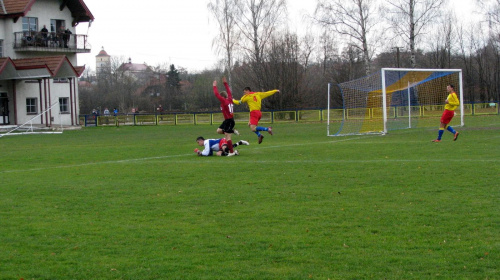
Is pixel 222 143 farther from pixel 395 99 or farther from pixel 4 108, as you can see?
pixel 4 108

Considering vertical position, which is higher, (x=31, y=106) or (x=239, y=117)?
(x=31, y=106)

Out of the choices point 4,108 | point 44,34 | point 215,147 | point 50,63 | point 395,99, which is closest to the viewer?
point 215,147

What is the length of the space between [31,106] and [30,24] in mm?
6786

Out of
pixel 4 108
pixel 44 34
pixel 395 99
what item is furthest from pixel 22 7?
pixel 395 99

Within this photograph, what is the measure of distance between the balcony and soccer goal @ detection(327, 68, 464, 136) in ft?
79.4

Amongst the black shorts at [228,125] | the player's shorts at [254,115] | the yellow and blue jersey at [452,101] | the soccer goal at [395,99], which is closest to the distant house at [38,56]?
the soccer goal at [395,99]

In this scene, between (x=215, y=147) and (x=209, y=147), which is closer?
(x=209, y=147)

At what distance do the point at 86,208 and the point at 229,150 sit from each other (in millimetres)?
7673

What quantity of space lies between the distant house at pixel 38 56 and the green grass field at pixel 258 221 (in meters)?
29.8

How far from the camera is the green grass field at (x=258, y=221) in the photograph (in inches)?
211

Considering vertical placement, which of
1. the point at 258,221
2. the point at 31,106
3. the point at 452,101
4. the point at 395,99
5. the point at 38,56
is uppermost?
the point at 38,56

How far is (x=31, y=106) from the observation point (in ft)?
145

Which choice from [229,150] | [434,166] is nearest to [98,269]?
[434,166]

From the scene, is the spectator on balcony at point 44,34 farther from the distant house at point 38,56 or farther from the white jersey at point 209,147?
the white jersey at point 209,147
